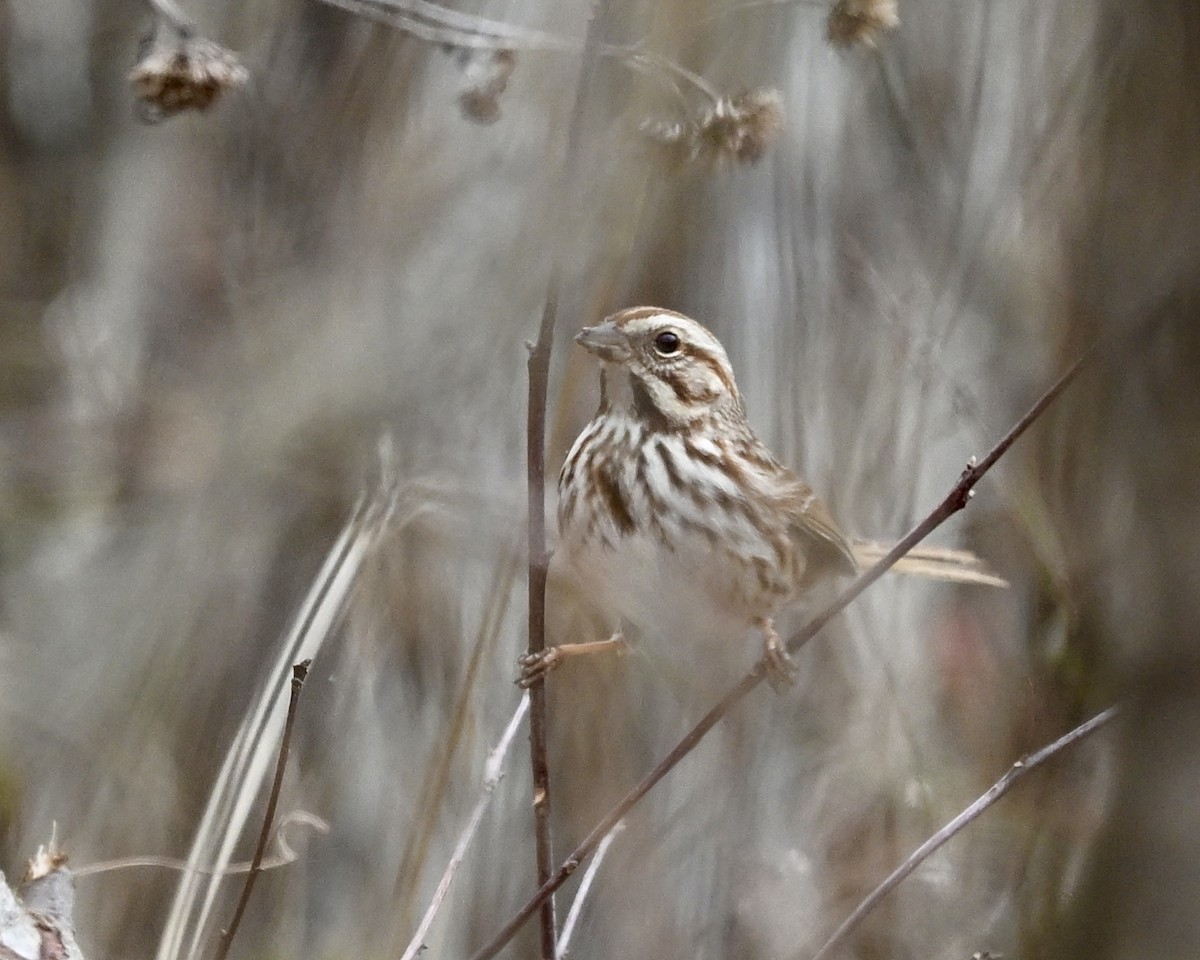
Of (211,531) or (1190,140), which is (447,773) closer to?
(211,531)

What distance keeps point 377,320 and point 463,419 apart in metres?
0.41

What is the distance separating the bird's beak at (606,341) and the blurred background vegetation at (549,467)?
16 centimetres

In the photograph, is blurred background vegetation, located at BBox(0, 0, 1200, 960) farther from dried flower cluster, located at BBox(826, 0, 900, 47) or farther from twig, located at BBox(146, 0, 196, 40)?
twig, located at BBox(146, 0, 196, 40)

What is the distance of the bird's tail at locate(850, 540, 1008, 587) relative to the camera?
3.00 meters

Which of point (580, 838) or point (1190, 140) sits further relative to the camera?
point (580, 838)

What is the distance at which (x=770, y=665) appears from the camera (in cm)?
262

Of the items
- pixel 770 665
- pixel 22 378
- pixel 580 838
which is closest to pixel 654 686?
pixel 580 838

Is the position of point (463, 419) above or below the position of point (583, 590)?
above

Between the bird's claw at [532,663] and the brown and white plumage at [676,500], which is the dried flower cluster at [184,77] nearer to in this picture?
the brown and white plumage at [676,500]

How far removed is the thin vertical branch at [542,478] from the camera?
161cm

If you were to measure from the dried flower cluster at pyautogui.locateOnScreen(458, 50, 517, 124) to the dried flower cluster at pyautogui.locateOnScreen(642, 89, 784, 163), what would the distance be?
0.28m

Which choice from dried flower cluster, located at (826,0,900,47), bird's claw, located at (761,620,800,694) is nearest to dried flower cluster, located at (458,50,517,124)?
dried flower cluster, located at (826,0,900,47)

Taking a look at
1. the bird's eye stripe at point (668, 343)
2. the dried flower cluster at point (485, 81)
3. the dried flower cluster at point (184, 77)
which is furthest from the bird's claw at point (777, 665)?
the dried flower cluster at point (184, 77)

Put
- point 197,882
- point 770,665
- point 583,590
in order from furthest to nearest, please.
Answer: point 583,590, point 770,665, point 197,882
